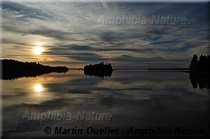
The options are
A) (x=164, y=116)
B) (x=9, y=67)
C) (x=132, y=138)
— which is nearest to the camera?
(x=132, y=138)

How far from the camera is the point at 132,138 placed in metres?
9.80

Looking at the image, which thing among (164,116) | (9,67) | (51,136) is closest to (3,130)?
(51,136)

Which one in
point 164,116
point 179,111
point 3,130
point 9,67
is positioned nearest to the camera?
point 3,130

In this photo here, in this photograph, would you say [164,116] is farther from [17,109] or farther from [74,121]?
[17,109]

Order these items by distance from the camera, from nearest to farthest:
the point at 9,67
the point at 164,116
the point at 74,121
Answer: the point at 74,121 → the point at 164,116 → the point at 9,67

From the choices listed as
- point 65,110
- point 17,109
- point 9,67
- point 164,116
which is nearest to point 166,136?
point 164,116

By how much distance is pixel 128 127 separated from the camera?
36.4 ft

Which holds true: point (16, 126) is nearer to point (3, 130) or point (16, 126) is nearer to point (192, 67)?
point (3, 130)

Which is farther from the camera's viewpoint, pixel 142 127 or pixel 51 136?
pixel 142 127

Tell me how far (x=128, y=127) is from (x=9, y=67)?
10147 cm

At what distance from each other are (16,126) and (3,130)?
70cm

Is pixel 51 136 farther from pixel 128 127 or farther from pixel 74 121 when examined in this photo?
pixel 128 127

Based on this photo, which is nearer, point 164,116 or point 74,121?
point 74,121

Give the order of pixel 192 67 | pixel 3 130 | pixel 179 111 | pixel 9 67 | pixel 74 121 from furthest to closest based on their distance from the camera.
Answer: pixel 9 67 → pixel 192 67 → pixel 179 111 → pixel 74 121 → pixel 3 130
